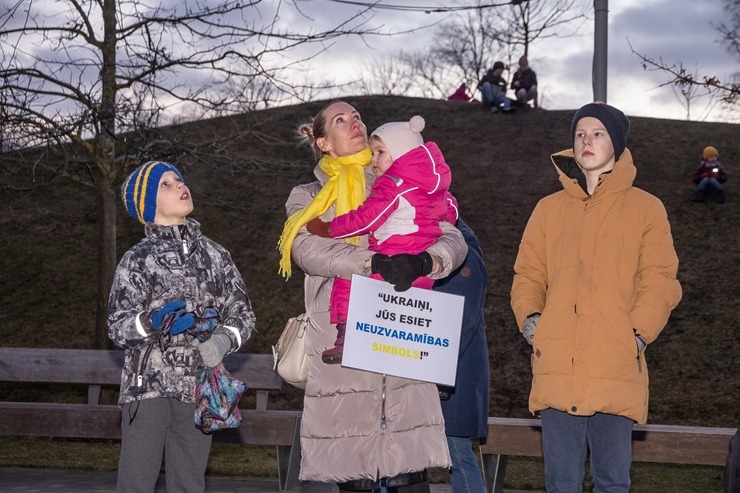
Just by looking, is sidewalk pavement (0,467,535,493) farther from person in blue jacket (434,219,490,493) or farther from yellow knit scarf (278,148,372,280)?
yellow knit scarf (278,148,372,280)

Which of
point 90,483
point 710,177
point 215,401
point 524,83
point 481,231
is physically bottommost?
point 90,483

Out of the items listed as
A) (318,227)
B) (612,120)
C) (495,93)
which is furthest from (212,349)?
(495,93)

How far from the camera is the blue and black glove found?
4.88m

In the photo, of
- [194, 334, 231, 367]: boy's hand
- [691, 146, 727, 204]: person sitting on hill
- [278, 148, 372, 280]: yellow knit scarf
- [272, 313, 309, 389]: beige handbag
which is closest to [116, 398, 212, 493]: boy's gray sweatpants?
[194, 334, 231, 367]: boy's hand

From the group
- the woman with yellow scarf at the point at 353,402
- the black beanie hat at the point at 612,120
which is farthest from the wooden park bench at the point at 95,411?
the black beanie hat at the point at 612,120

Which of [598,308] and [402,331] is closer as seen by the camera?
[402,331]

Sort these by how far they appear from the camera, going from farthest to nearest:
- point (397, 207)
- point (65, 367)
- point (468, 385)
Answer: point (65, 367), point (468, 385), point (397, 207)

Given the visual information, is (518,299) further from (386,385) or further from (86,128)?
(86,128)

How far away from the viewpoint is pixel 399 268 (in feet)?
15.0

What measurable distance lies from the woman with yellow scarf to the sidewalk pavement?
3390 mm

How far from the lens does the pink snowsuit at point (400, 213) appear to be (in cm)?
467

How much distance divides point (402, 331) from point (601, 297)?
3.04ft

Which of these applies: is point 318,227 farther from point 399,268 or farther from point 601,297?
point 601,297

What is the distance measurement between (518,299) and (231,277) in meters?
1.44
